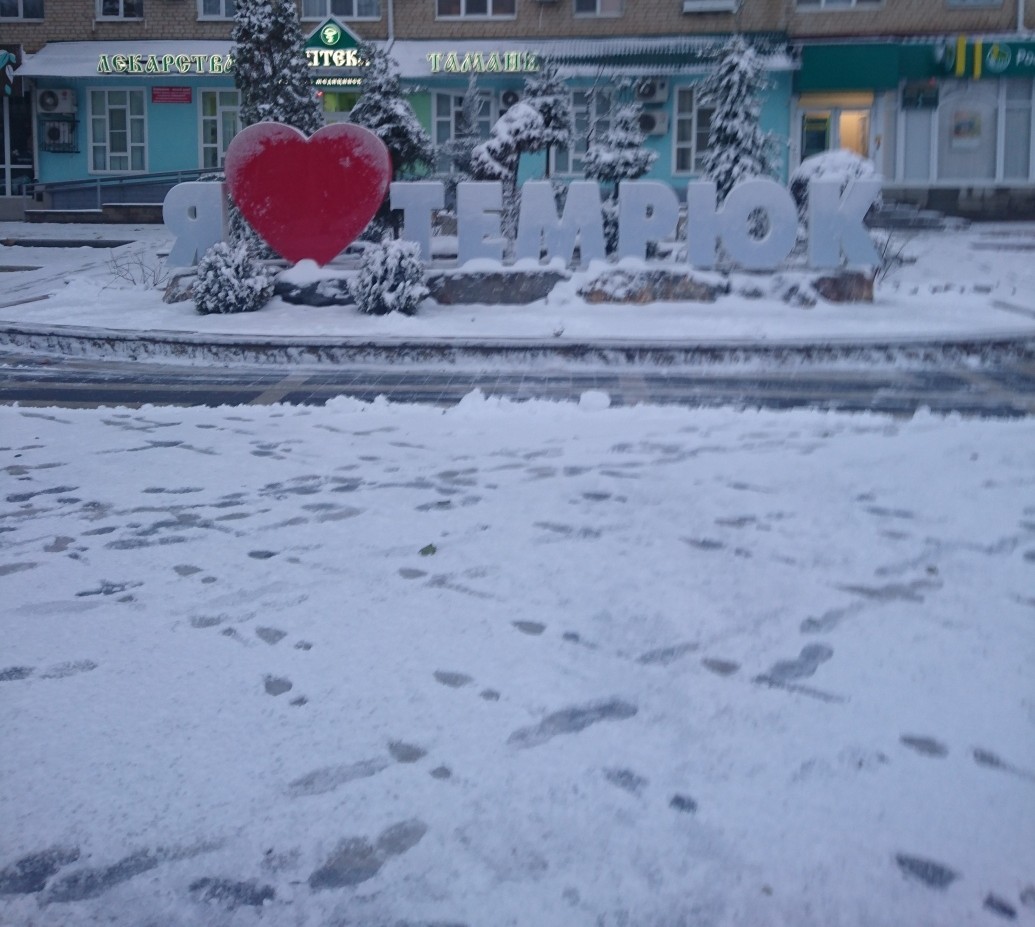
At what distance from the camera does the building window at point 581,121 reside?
28.5 m

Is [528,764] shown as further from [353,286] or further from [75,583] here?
[353,286]

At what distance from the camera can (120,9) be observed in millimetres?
31094

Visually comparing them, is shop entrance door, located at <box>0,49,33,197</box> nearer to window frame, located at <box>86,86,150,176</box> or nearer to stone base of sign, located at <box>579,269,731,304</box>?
window frame, located at <box>86,86,150,176</box>

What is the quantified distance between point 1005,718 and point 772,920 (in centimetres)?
119

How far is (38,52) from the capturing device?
31.1 m

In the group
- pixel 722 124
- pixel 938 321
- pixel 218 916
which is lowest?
pixel 218 916

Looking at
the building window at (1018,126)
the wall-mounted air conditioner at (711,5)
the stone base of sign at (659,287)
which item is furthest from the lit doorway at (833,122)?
the stone base of sign at (659,287)

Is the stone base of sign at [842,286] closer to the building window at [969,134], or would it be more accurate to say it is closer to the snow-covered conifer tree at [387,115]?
the snow-covered conifer tree at [387,115]

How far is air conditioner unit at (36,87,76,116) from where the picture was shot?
102 ft

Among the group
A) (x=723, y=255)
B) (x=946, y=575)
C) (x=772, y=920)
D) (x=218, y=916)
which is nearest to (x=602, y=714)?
(x=772, y=920)

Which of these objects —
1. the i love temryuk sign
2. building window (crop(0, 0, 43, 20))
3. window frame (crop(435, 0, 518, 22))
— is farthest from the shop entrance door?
the i love temryuk sign

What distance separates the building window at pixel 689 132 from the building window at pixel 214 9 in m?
11.4

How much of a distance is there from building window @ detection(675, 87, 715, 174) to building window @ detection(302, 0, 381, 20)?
778 cm

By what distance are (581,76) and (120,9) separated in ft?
39.2
